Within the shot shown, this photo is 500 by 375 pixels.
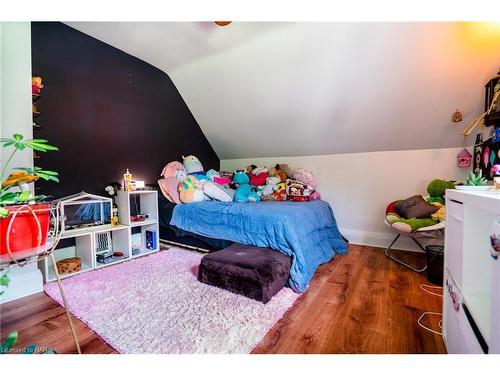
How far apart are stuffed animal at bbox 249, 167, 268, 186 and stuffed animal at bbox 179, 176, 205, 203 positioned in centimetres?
87

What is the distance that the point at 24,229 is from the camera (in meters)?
0.90

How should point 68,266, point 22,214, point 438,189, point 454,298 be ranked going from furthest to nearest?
point 438,189 → point 68,266 → point 454,298 → point 22,214

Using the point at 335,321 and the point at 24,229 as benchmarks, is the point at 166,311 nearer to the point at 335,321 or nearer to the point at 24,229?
the point at 24,229

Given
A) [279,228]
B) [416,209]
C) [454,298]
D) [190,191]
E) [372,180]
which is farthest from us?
[372,180]

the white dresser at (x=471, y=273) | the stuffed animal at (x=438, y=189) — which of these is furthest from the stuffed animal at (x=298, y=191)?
the white dresser at (x=471, y=273)

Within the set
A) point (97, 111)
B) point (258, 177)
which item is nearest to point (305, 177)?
point (258, 177)

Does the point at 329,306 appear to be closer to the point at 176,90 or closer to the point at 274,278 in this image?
the point at 274,278

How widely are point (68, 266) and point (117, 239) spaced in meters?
0.56

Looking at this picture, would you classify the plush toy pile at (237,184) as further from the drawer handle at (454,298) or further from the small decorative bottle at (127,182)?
the drawer handle at (454,298)

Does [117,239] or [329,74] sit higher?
[329,74]

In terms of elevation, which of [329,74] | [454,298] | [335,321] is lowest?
[335,321]

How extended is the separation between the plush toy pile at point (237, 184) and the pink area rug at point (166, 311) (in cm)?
100

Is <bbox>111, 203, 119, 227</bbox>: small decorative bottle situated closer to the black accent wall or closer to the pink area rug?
the black accent wall

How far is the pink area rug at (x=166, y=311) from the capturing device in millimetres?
1214
